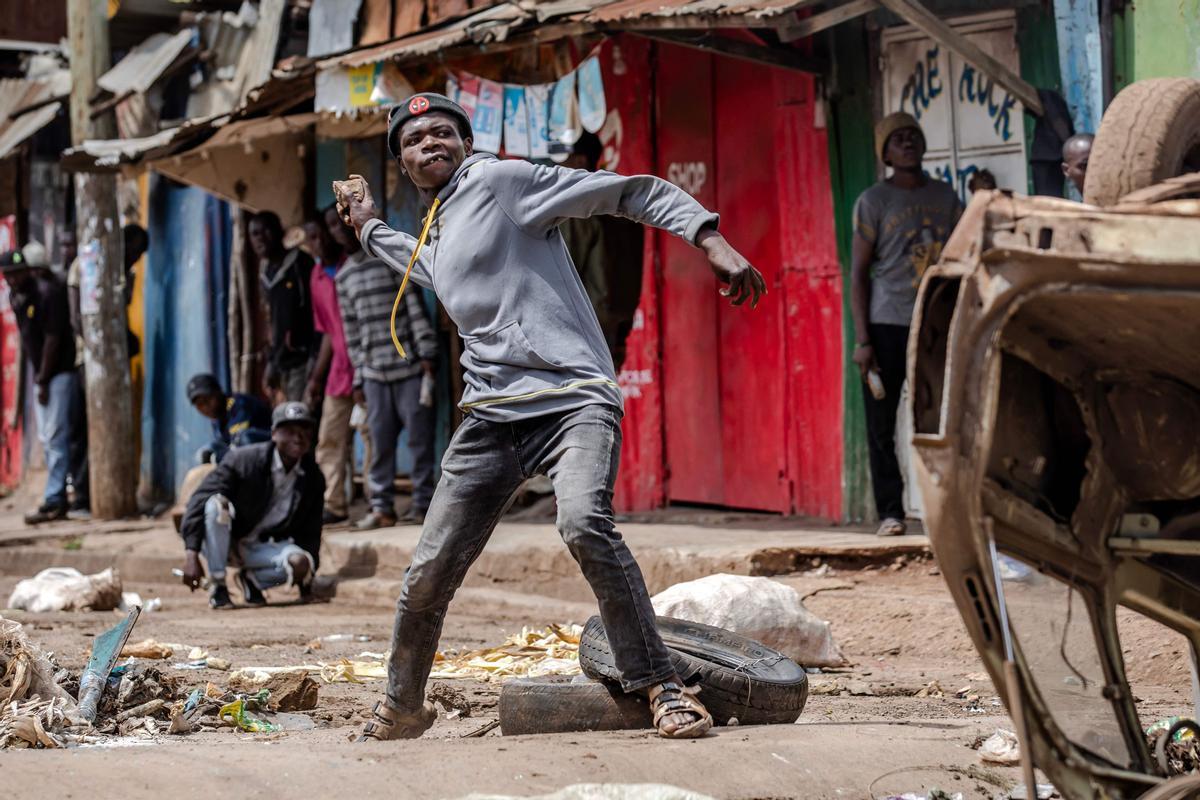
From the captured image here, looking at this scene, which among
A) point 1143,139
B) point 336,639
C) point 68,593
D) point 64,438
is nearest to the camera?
point 1143,139

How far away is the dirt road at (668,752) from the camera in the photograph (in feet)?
12.1

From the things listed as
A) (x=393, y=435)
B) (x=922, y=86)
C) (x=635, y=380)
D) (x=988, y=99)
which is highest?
(x=922, y=86)

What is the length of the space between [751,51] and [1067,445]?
18.5 feet

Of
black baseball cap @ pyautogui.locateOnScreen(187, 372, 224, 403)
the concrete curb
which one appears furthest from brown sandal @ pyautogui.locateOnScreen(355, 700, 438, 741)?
black baseball cap @ pyautogui.locateOnScreen(187, 372, 224, 403)

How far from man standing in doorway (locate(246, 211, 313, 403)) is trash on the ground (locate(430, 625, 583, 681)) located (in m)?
5.51

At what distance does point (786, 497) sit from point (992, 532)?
6.40m

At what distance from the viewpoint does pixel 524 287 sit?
4422 mm

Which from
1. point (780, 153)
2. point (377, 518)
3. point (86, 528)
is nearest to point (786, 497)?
point (780, 153)

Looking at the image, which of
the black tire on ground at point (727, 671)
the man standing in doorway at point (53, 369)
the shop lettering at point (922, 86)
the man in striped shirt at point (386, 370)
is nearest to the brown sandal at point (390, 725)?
the black tire on ground at point (727, 671)

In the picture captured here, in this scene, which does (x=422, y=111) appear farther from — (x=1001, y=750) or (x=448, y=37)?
(x=448, y=37)

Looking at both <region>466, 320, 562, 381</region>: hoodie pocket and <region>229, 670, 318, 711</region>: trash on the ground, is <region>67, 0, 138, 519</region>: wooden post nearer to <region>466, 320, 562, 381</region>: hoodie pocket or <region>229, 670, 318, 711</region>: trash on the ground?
<region>229, 670, 318, 711</region>: trash on the ground

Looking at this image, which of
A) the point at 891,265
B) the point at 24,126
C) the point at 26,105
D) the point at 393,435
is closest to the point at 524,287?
the point at 891,265

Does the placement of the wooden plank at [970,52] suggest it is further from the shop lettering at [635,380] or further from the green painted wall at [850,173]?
the shop lettering at [635,380]

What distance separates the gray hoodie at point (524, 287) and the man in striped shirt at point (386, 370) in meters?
5.73
